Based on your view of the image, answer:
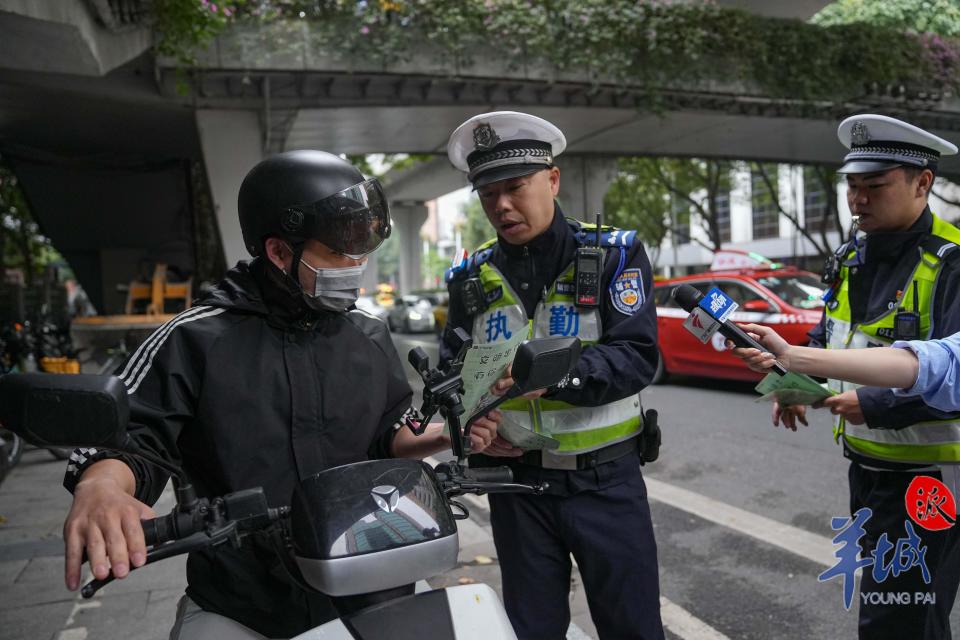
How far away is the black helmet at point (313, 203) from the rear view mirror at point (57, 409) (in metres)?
0.64

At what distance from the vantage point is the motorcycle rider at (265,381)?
148 cm

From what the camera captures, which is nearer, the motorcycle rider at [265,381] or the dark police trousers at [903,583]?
the motorcycle rider at [265,381]

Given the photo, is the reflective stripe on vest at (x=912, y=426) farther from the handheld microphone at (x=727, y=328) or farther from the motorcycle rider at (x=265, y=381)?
the motorcycle rider at (x=265, y=381)

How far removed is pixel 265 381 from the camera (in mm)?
1560

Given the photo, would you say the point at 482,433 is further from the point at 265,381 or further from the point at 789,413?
the point at 789,413

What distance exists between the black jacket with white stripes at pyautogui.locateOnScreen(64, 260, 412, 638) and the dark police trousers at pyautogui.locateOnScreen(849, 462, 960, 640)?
5.19 ft

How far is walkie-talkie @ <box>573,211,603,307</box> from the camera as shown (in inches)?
82.4

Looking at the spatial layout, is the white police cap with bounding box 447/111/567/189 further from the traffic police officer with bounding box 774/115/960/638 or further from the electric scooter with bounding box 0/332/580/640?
the electric scooter with bounding box 0/332/580/640

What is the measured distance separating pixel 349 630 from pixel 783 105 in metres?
14.4

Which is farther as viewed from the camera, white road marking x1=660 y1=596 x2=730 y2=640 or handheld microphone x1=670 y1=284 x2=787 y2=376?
white road marking x1=660 y1=596 x2=730 y2=640

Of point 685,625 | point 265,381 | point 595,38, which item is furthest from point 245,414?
point 595,38

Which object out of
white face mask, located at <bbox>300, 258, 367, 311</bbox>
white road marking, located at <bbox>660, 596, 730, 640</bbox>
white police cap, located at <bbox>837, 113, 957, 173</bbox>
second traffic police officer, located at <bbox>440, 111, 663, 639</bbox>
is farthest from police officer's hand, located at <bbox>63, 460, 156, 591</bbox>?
white road marking, located at <bbox>660, 596, 730, 640</bbox>

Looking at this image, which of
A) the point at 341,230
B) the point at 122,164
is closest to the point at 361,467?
the point at 341,230

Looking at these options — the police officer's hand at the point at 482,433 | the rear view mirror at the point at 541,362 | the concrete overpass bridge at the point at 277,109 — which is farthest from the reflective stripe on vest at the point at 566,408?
the concrete overpass bridge at the point at 277,109
